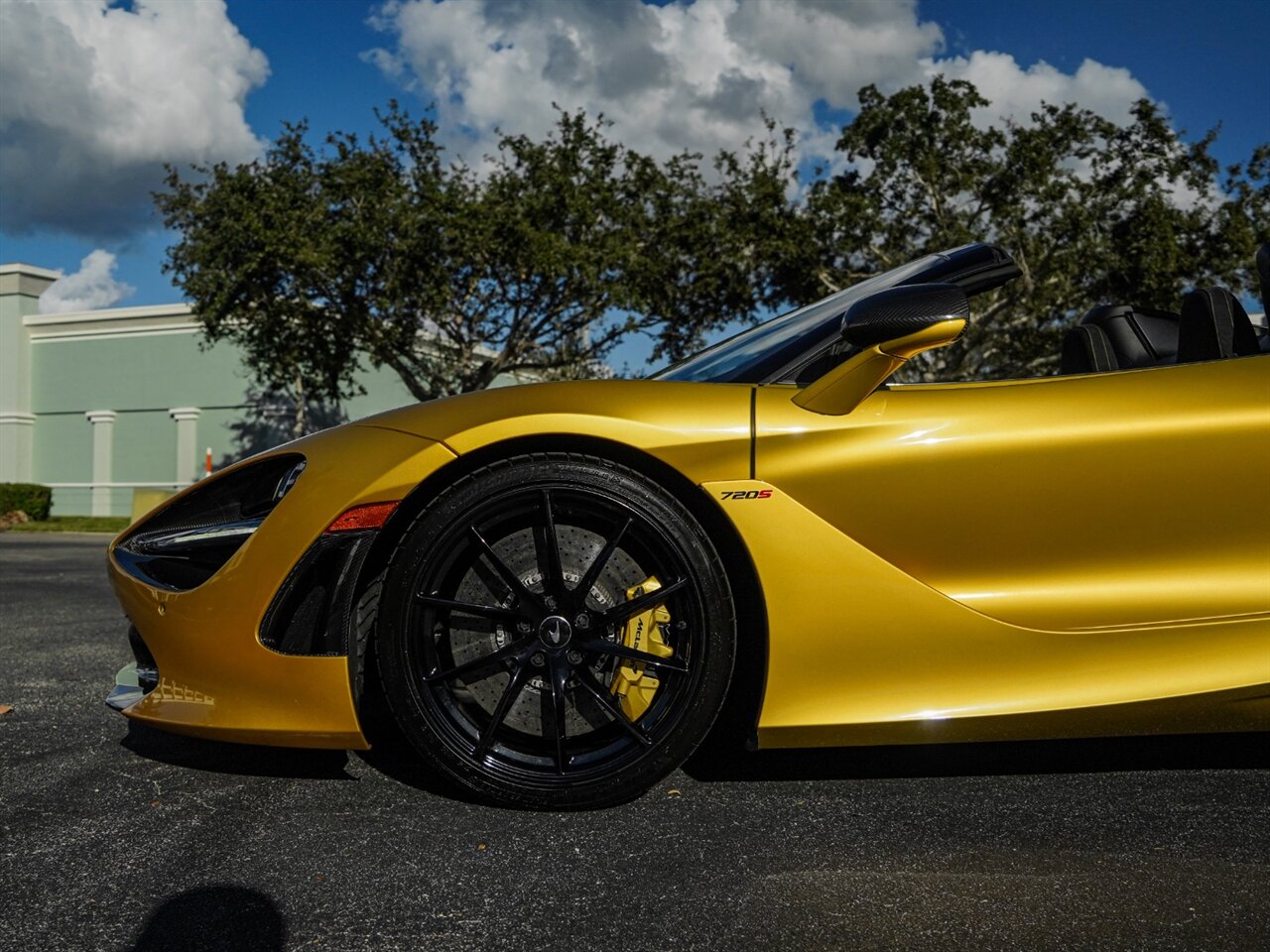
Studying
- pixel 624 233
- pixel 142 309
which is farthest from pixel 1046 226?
pixel 142 309

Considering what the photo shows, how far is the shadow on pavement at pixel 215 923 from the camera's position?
5.22 feet

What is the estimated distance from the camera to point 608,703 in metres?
2.16

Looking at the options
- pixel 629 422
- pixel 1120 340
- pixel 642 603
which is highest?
pixel 1120 340

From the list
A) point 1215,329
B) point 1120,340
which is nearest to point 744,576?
point 1215,329

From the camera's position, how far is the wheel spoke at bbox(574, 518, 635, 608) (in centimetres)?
219

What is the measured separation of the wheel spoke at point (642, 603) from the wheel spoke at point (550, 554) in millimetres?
119

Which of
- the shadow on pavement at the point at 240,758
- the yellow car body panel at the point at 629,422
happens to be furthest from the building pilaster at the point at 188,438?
the yellow car body panel at the point at 629,422

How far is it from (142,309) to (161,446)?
3969mm

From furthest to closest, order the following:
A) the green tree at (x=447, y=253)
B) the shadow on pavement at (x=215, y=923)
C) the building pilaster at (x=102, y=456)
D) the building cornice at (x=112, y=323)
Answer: the building pilaster at (x=102, y=456)
the building cornice at (x=112, y=323)
the green tree at (x=447, y=253)
the shadow on pavement at (x=215, y=923)

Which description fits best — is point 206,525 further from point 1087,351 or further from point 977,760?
point 1087,351

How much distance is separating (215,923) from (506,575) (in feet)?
2.67

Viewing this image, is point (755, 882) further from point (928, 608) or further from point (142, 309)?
point (142, 309)

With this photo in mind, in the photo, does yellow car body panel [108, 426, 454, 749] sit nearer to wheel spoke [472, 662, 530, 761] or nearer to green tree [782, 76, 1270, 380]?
wheel spoke [472, 662, 530, 761]

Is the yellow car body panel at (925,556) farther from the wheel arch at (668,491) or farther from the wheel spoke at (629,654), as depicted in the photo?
the wheel spoke at (629,654)
